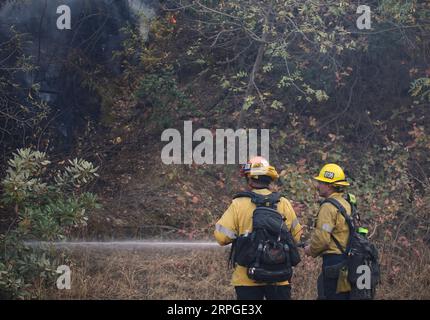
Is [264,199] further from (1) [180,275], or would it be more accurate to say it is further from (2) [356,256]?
(1) [180,275]

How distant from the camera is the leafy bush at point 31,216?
310 inches

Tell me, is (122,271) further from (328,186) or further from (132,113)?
(132,113)

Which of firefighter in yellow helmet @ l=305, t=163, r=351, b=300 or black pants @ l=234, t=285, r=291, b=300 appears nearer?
black pants @ l=234, t=285, r=291, b=300

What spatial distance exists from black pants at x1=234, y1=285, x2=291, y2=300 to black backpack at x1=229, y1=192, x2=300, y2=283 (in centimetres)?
15

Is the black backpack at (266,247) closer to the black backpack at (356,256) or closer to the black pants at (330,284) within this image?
the black pants at (330,284)

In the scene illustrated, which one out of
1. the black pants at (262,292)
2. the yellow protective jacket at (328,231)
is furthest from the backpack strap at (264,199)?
the black pants at (262,292)

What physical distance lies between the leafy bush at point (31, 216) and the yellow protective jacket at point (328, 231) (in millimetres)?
3092

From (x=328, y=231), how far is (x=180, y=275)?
332 centimetres

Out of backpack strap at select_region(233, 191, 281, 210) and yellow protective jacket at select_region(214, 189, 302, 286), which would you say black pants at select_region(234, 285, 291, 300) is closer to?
yellow protective jacket at select_region(214, 189, 302, 286)

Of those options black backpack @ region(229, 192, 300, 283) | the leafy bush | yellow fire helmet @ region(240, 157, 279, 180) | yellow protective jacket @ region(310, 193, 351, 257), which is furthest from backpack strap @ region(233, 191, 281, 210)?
the leafy bush

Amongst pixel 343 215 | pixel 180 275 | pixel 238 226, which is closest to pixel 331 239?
pixel 343 215

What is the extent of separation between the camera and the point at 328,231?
21.3 feet

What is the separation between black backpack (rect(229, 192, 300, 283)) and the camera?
20.2 feet
